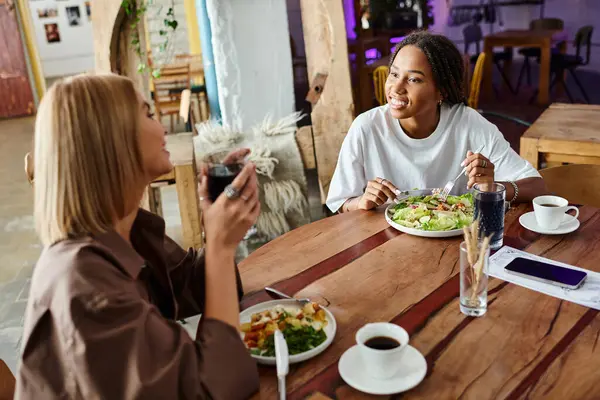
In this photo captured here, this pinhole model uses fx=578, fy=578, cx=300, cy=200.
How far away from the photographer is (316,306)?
1.28 metres

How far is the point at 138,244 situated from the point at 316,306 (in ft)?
1.43

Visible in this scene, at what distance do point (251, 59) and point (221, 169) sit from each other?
2.43 metres

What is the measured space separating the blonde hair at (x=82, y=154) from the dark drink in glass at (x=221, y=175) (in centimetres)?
16

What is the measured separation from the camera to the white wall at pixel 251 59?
3.36m

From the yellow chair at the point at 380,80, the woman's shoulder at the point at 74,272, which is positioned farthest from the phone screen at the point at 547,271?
the yellow chair at the point at 380,80

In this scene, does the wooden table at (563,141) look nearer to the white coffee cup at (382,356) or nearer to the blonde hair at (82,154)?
the white coffee cup at (382,356)

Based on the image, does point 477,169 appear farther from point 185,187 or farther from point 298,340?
point 185,187

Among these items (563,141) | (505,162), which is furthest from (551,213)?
(563,141)

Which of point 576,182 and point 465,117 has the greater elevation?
point 465,117

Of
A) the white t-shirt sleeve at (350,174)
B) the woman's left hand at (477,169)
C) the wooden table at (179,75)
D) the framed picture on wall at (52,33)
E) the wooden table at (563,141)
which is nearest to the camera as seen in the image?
the woman's left hand at (477,169)

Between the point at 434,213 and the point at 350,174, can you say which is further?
the point at 350,174

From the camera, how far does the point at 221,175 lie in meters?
1.14

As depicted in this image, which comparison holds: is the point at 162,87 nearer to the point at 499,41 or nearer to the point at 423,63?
the point at 499,41

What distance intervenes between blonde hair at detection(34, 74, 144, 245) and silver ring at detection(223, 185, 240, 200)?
0.19 metres
